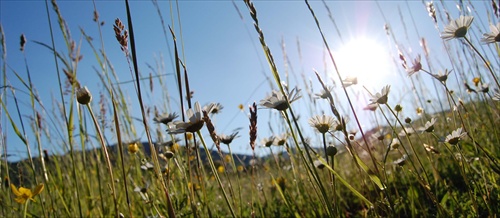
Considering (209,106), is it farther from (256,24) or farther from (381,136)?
(381,136)

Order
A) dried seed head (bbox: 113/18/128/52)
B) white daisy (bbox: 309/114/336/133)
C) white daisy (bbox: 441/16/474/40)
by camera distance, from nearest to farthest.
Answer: dried seed head (bbox: 113/18/128/52) < white daisy (bbox: 309/114/336/133) < white daisy (bbox: 441/16/474/40)

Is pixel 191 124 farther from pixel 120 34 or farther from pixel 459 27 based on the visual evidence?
pixel 459 27

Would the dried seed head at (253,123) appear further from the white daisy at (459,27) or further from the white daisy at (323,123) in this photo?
the white daisy at (459,27)

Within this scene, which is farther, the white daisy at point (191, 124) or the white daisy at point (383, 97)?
the white daisy at point (383, 97)

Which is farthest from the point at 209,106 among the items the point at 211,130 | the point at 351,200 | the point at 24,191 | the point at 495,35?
the point at 351,200

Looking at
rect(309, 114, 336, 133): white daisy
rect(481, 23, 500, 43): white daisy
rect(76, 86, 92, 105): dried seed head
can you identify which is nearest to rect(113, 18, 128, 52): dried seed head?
rect(76, 86, 92, 105): dried seed head

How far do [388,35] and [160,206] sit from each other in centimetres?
206

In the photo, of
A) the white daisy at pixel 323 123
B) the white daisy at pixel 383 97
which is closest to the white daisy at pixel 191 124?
the white daisy at pixel 323 123

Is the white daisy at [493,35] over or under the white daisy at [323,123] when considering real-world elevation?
over

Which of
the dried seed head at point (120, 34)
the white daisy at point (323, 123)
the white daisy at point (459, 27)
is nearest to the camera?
the dried seed head at point (120, 34)

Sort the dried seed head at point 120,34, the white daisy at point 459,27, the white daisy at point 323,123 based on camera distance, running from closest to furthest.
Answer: the dried seed head at point 120,34
the white daisy at point 323,123
the white daisy at point 459,27

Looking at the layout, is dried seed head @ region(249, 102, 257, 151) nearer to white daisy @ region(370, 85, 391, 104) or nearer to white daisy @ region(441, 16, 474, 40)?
white daisy @ region(370, 85, 391, 104)

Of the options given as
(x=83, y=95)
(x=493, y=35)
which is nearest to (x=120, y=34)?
(x=83, y=95)

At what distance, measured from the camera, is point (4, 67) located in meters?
1.65
